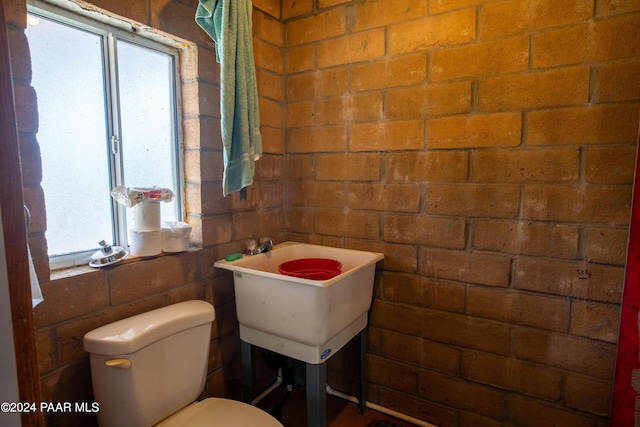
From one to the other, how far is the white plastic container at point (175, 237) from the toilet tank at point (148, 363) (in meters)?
0.26

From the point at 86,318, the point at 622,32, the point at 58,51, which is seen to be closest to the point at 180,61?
the point at 58,51

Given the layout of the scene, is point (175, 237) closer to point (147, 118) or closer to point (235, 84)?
point (147, 118)

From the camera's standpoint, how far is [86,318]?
3.91ft

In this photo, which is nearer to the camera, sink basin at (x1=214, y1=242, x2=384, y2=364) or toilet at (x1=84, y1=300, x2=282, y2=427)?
toilet at (x1=84, y1=300, x2=282, y2=427)

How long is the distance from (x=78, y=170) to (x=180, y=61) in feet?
2.16

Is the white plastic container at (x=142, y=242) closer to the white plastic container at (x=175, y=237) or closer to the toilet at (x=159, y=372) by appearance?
the white plastic container at (x=175, y=237)

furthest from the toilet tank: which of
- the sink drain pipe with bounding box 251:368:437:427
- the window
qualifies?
the sink drain pipe with bounding box 251:368:437:427

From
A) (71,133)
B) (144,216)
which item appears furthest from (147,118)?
(144,216)

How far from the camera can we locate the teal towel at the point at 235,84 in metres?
1.39

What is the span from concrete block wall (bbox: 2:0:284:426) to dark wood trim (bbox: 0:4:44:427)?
2.36 feet

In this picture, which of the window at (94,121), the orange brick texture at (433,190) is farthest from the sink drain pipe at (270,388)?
the window at (94,121)

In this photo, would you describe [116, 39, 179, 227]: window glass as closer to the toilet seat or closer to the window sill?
the window sill

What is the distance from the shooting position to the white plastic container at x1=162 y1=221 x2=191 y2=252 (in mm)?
1446

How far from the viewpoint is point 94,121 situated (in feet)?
4.28
